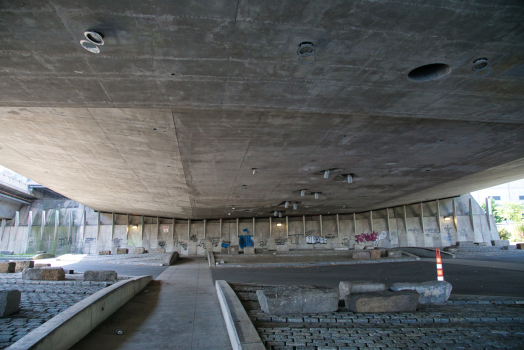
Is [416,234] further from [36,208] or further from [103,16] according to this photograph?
[36,208]

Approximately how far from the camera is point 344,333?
4.72 meters

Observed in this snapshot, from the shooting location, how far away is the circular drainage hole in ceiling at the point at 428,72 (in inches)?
211

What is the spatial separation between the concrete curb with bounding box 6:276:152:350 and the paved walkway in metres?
0.16

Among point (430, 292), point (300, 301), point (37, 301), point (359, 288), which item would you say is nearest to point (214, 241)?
point (37, 301)

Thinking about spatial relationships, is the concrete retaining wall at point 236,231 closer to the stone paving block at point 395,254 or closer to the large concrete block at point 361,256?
the stone paving block at point 395,254

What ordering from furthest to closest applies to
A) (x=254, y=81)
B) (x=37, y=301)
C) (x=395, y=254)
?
1. (x=395, y=254)
2. (x=37, y=301)
3. (x=254, y=81)

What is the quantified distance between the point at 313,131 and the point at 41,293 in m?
9.00

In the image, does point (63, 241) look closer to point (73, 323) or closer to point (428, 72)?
point (73, 323)

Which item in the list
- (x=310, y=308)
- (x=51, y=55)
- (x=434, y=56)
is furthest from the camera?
(x=310, y=308)

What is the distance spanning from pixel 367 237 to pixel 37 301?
30.9 metres

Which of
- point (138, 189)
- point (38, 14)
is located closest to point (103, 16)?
point (38, 14)

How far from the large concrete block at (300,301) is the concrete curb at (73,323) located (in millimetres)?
3114

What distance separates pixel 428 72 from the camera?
5.46 metres

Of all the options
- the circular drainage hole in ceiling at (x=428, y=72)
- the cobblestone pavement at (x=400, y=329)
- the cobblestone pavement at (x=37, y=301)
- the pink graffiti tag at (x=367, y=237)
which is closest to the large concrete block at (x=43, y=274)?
the cobblestone pavement at (x=37, y=301)
